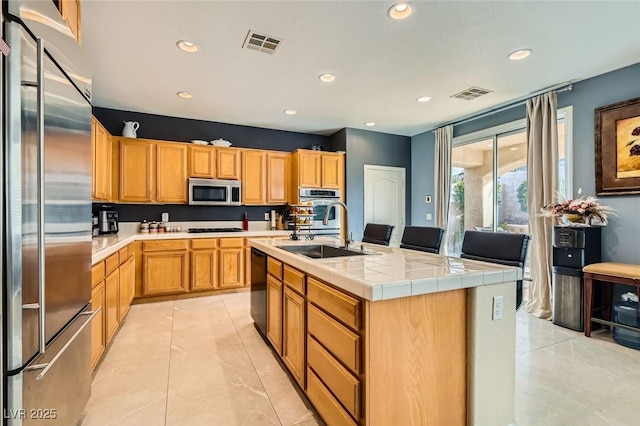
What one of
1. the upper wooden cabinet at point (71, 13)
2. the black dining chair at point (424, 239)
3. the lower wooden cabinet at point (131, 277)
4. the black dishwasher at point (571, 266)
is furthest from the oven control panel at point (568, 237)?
the lower wooden cabinet at point (131, 277)

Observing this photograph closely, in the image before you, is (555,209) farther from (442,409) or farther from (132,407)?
(132,407)

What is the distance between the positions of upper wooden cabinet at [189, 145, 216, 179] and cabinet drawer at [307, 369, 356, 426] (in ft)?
12.0

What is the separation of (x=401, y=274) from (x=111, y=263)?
2.54m

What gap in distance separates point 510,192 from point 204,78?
4.36 metres

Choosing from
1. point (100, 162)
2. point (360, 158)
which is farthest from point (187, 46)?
point (360, 158)

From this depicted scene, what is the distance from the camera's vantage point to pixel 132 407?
1.89 m

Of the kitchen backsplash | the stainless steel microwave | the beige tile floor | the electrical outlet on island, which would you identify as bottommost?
the beige tile floor

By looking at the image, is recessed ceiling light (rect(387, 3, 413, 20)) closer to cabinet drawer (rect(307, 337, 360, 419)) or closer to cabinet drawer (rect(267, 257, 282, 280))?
cabinet drawer (rect(267, 257, 282, 280))

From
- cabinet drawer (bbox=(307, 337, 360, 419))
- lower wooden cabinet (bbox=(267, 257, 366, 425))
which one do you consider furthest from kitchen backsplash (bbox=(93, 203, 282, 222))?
cabinet drawer (bbox=(307, 337, 360, 419))

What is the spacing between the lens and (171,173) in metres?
4.46

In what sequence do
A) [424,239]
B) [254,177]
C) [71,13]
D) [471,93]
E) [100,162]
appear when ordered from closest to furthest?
[71,13] → [424,239] → [100,162] → [471,93] → [254,177]

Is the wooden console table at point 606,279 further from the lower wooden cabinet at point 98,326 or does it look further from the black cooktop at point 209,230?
the black cooktop at point 209,230

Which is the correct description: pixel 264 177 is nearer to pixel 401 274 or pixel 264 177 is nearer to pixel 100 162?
pixel 100 162

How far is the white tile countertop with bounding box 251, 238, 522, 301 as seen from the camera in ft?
4.26
